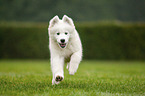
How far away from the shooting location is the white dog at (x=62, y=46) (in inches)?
167

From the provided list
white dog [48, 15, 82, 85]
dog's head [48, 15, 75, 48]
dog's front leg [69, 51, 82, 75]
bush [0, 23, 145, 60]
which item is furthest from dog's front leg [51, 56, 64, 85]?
bush [0, 23, 145, 60]

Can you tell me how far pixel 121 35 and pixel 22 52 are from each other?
761 cm

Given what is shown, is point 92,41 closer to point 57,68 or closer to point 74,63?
point 74,63

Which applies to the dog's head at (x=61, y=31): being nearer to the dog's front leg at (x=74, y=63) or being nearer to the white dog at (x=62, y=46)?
the white dog at (x=62, y=46)

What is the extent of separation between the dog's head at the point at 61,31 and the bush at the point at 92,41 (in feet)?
39.8

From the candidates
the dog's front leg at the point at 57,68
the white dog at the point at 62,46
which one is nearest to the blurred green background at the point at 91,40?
the white dog at the point at 62,46

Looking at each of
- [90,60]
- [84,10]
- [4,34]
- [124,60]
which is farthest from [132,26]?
[84,10]

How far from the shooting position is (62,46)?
4270mm

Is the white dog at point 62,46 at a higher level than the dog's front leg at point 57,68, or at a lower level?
higher

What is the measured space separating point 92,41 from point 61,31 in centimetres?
1253

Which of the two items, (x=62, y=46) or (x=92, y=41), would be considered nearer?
(x=62, y=46)

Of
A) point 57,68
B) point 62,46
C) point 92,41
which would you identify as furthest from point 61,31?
point 92,41

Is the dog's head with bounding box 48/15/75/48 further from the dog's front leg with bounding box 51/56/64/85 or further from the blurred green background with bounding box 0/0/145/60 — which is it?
the blurred green background with bounding box 0/0/145/60

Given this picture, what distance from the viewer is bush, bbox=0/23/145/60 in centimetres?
1611
